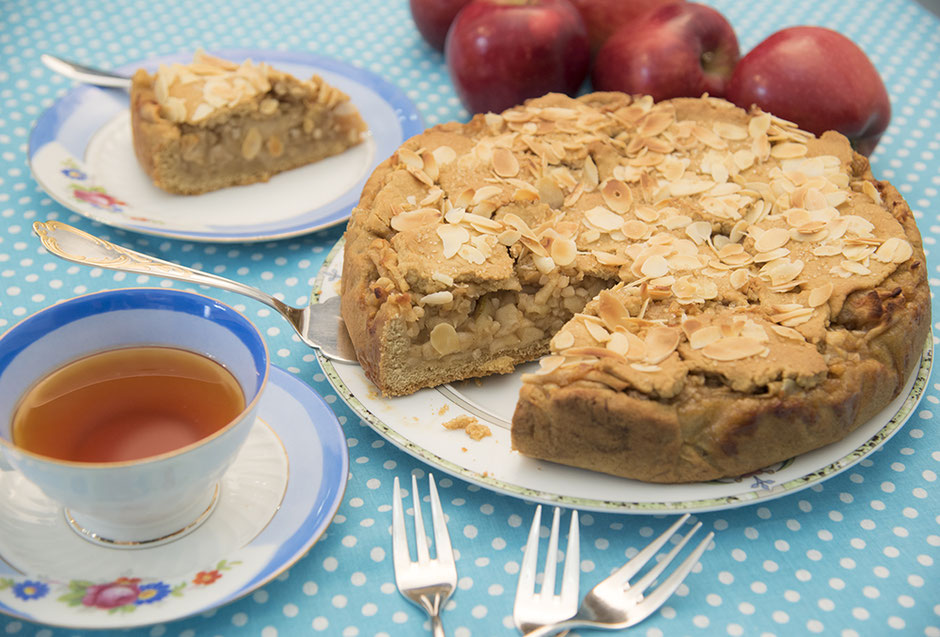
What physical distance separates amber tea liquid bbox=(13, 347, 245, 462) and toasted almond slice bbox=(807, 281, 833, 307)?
1.16m

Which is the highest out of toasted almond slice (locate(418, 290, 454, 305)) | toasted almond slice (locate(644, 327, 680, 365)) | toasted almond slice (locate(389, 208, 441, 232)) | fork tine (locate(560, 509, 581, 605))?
toasted almond slice (locate(389, 208, 441, 232))

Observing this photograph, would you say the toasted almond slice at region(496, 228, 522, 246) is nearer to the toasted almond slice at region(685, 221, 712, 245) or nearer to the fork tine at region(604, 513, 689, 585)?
the toasted almond slice at region(685, 221, 712, 245)

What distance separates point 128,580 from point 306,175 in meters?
1.64

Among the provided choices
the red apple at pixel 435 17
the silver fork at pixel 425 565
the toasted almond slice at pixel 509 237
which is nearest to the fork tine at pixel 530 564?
the silver fork at pixel 425 565

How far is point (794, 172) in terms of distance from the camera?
2.22 metres

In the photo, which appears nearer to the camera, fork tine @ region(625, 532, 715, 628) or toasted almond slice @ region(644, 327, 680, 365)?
fork tine @ region(625, 532, 715, 628)

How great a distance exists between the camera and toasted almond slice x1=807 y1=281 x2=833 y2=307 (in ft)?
5.94

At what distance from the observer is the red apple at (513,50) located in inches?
111

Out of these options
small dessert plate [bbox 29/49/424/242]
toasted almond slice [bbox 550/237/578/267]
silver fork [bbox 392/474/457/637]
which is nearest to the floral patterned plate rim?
silver fork [bbox 392/474/457/637]

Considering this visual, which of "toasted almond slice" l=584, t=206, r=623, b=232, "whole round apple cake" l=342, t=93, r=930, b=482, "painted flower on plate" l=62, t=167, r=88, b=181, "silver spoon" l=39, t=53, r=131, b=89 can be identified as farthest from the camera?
"silver spoon" l=39, t=53, r=131, b=89

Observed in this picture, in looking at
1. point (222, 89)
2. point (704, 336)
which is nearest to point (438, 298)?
point (704, 336)

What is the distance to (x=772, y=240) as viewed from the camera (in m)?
2.01

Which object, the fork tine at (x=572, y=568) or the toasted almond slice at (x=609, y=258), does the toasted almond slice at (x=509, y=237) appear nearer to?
the toasted almond slice at (x=609, y=258)

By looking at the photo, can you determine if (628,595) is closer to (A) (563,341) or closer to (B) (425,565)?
(B) (425,565)
